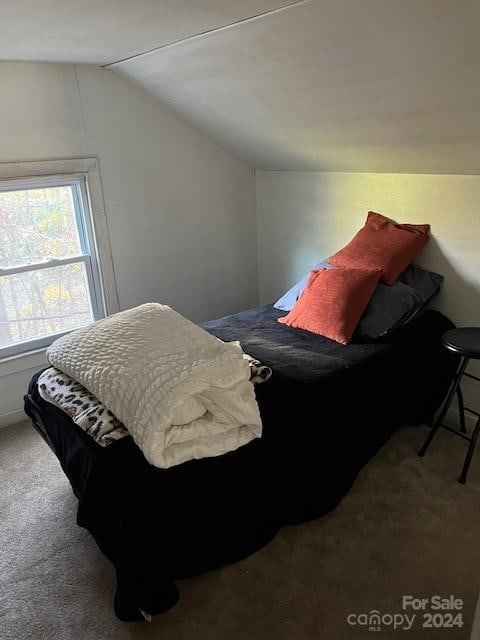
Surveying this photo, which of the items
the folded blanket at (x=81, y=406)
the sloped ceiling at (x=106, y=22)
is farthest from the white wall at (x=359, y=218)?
the folded blanket at (x=81, y=406)

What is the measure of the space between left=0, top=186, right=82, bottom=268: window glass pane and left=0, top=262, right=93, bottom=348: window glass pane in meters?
0.10

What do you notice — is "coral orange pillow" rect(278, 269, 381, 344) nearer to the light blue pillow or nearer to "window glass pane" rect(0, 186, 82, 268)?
the light blue pillow

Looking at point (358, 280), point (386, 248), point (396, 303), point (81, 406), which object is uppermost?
point (386, 248)

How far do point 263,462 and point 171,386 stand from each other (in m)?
0.50

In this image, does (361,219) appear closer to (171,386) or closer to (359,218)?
(359,218)

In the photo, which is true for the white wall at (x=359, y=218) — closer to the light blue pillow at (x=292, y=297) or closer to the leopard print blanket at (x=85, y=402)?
the light blue pillow at (x=292, y=297)

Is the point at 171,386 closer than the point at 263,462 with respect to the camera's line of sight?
Yes

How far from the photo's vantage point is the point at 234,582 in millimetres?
1850

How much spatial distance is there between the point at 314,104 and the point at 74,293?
1871mm

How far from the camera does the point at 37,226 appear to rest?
289 cm

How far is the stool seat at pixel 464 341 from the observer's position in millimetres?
2168

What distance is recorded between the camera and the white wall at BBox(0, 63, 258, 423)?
267 centimetres

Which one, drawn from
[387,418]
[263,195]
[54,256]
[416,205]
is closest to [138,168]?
[54,256]

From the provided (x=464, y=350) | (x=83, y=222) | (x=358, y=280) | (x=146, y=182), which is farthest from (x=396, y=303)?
(x=83, y=222)
